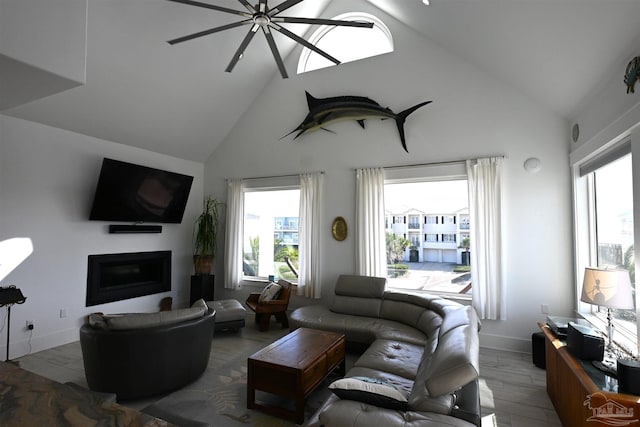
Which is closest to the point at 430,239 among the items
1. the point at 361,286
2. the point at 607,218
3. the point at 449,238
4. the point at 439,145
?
the point at 449,238

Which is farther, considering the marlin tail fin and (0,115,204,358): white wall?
the marlin tail fin

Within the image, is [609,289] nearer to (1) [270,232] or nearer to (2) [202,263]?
(1) [270,232]

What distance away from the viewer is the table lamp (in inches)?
89.7

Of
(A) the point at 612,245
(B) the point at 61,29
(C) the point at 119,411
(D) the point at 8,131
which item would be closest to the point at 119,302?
(D) the point at 8,131

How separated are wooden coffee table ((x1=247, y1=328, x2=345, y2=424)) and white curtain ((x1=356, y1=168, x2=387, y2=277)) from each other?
6.49 feet

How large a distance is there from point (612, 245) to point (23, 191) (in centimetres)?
678

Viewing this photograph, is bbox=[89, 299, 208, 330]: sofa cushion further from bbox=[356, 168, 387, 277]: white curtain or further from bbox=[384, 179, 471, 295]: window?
bbox=[384, 179, 471, 295]: window

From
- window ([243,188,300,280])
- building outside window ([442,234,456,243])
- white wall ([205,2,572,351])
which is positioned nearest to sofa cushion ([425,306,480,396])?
white wall ([205,2,572,351])

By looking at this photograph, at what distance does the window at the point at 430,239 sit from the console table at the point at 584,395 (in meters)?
1.78

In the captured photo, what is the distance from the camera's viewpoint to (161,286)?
573cm

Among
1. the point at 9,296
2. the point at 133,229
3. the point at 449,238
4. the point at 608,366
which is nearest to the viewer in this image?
the point at 608,366

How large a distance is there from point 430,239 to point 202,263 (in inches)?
162

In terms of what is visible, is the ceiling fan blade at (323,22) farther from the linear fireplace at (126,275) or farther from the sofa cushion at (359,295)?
the linear fireplace at (126,275)

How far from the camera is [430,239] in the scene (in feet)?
15.9
